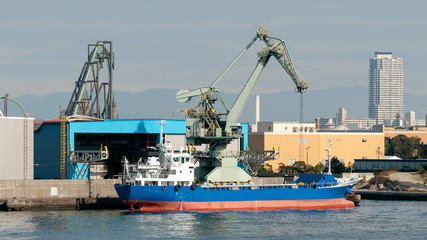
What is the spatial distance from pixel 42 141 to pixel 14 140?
29.0 feet

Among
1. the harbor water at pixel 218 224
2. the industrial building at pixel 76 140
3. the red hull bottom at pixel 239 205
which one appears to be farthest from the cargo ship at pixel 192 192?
the industrial building at pixel 76 140

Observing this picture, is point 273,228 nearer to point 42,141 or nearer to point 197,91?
point 197,91

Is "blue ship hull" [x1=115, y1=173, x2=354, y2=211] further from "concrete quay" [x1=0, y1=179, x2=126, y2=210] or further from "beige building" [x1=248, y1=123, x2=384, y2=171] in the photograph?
"beige building" [x1=248, y1=123, x2=384, y2=171]

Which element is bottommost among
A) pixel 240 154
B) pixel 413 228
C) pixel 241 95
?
pixel 413 228

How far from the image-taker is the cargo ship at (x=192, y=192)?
260 ft

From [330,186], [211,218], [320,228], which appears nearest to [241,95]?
[330,186]

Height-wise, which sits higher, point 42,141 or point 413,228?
point 42,141

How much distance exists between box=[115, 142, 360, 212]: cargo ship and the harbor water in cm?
211

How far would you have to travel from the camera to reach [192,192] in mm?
80500

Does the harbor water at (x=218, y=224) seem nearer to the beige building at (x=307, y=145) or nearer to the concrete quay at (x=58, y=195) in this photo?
the concrete quay at (x=58, y=195)

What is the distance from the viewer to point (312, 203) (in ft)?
283

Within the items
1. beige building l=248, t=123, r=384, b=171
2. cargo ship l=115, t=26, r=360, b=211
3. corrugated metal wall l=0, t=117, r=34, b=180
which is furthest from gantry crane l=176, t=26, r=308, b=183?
beige building l=248, t=123, r=384, b=171

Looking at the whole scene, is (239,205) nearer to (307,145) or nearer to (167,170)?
(167,170)

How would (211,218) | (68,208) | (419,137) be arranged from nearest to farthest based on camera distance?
(211,218) → (68,208) → (419,137)
